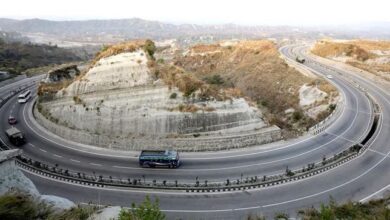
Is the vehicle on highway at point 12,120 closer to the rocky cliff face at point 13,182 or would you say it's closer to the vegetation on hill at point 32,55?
the rocky cliff face at point 13,182

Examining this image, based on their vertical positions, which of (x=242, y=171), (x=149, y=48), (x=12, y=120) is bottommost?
(x=242, y=171)

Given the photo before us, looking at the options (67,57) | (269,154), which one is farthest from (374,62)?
(67,57)

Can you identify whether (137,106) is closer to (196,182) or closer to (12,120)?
(196,182)

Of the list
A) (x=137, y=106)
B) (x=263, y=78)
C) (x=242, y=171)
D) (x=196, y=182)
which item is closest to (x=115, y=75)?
(x=137, y=106)

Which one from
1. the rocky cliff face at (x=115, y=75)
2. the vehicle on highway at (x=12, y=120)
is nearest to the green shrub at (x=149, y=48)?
the rocky cliff face at (x=115, y=75)

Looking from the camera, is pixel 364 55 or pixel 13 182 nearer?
pixel 13 182

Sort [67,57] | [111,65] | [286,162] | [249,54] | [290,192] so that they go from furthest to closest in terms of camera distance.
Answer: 1. [67,57]
2. [249,54]
3. [111,65]
4. [286,162]
5. [290,192]

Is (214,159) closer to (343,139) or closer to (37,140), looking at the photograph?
(343,139)
